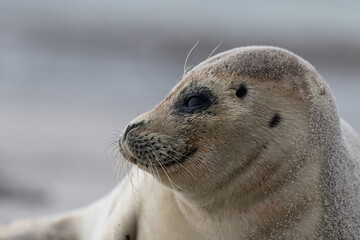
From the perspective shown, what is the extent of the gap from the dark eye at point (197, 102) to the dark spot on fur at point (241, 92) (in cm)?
15

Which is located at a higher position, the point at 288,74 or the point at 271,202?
the point at 288,74

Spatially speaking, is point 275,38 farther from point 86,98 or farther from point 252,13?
point 86,98

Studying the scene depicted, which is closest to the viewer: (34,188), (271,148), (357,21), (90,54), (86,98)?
(271,148)

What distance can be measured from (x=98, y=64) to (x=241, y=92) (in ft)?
36.1

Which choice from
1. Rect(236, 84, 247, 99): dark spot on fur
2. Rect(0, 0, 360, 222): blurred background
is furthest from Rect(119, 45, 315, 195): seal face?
Rect(0, 0, 360, 222): blurred background

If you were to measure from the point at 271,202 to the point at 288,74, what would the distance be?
0.63m

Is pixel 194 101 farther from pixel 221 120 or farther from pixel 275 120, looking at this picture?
pixel 275 120

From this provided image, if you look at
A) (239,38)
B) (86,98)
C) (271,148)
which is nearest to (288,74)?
(271,148)

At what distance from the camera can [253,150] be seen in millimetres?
3359

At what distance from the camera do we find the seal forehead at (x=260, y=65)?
347cm

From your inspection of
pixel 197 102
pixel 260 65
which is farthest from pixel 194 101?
pixel 260 65

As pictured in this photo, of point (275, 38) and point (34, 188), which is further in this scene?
point (275, 38)

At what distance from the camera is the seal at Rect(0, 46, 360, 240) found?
11.1 feet

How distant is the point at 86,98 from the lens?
11656 mm
